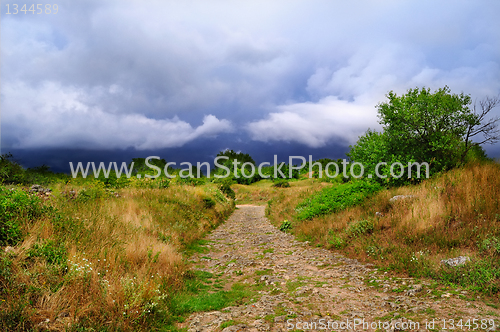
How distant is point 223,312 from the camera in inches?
231

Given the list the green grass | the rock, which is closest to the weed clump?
the green grass

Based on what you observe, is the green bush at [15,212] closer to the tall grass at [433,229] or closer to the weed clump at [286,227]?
the tall grass at [433,229]

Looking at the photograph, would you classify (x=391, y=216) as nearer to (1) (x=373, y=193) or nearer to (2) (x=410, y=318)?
(1) (x=373, y=193)

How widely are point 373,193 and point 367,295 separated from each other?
9.46 meters

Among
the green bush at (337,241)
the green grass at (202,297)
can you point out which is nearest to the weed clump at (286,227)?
the green bush at (337,241)

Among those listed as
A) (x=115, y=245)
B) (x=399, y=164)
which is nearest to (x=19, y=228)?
(x=115, y=245)

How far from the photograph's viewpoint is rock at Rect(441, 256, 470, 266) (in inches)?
264

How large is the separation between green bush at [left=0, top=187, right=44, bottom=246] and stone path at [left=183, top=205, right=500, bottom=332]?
4532 mm

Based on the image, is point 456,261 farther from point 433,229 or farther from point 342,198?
point 342,198

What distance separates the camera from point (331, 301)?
6.09 metres

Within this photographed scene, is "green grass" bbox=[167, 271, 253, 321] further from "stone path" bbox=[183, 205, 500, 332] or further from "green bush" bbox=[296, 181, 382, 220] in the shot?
"green bush" bbox=[296, 181, 382, 220]

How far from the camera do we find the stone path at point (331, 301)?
4.93 metres

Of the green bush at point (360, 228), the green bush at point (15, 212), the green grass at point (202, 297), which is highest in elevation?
the green bush at point (15, 212)

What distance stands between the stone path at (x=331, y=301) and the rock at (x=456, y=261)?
891 mm
